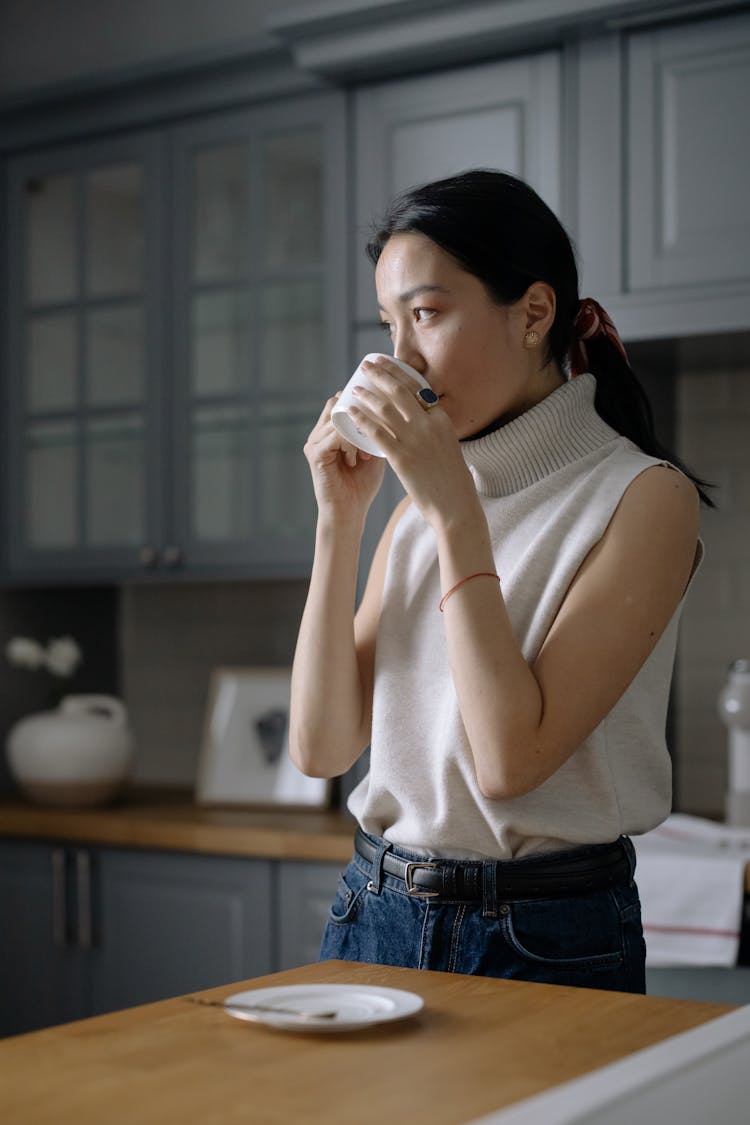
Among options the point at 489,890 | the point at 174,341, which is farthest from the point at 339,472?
the point at 174,341

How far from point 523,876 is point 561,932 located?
60 millimetres

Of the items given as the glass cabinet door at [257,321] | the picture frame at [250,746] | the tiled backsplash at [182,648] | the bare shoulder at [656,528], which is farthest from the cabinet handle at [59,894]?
the bare shoulder at [656,528]

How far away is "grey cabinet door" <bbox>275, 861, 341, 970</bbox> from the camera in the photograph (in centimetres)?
273

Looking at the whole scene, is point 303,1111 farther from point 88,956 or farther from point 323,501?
point 88,956

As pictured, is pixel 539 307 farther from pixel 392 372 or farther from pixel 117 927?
pixel 117 927

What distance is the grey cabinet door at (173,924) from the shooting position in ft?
9.31

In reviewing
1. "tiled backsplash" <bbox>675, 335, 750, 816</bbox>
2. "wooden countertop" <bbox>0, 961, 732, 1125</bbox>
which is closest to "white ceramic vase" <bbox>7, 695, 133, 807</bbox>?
"tiled backsplash" <bbox>675, 335, 750, 816</bbox>

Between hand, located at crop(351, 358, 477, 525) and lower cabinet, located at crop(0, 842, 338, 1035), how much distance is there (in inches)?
59.0

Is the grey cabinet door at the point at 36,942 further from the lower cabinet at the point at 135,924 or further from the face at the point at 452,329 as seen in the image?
the face at the point at 452,329

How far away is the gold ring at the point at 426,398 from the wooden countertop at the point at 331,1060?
Result: 0.56m

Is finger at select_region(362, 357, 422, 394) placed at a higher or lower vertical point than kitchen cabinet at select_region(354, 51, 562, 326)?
lower

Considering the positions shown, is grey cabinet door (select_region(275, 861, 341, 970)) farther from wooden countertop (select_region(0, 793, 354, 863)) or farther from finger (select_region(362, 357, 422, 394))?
finger (select_region(362, 357, 422, 394))

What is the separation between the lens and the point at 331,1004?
100 centimetres

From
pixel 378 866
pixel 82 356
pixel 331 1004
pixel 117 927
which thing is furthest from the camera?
pixel 82 356
